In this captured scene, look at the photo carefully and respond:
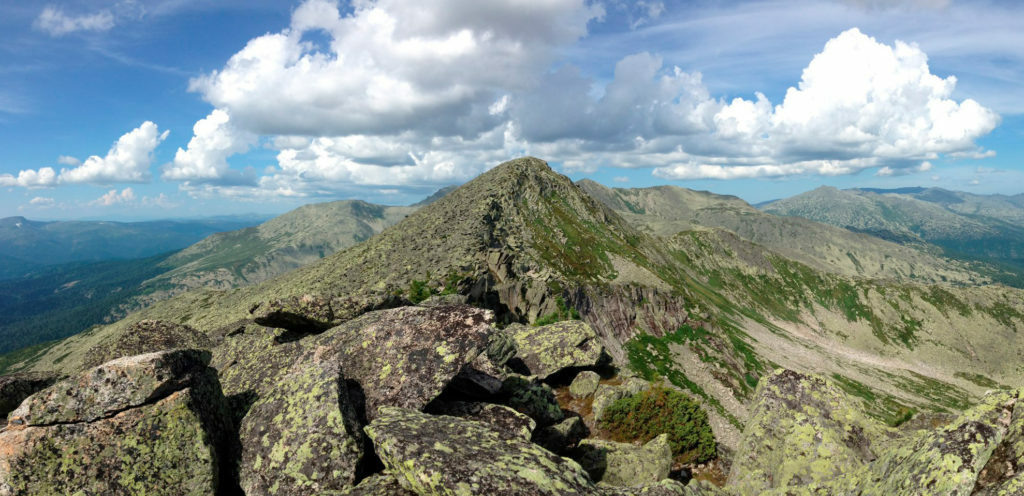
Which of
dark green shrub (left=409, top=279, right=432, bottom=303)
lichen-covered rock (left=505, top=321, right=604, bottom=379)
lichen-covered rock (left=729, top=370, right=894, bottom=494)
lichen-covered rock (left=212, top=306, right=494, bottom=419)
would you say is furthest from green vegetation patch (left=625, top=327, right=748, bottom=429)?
lichen-covered rock (left=212, top=306, right=494, bottom=419)

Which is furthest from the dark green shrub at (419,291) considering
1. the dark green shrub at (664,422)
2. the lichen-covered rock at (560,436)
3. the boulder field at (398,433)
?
the lichen-covered rock at (560,436)

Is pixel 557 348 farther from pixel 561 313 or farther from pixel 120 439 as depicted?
pixel 561 313

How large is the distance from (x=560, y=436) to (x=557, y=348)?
10953 millimetres

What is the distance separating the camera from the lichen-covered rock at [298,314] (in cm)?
2039

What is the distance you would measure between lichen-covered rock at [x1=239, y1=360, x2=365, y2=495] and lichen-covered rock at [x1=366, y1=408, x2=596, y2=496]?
114cm

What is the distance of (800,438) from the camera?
15398 mm

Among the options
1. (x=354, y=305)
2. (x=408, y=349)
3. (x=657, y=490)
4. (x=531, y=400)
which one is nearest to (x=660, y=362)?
(x=531, y=400)

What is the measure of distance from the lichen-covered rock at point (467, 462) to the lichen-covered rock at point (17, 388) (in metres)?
13.6

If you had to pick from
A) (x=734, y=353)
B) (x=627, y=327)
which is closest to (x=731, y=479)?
(x=627, y=327)

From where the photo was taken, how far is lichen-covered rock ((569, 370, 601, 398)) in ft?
88.0

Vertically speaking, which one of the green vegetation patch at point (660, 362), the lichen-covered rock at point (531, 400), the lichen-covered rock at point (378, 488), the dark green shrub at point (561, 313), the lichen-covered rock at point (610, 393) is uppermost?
the lichen-covered rock at point (378, 488)

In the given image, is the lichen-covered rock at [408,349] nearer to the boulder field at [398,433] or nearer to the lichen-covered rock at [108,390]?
the boulder field at [398,433]

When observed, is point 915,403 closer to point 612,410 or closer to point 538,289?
point 538,289

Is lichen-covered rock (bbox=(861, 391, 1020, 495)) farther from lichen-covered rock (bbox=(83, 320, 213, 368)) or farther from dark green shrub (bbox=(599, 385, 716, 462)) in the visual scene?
lichen-covered rock (bbox=(83, 320, 213, 368))
